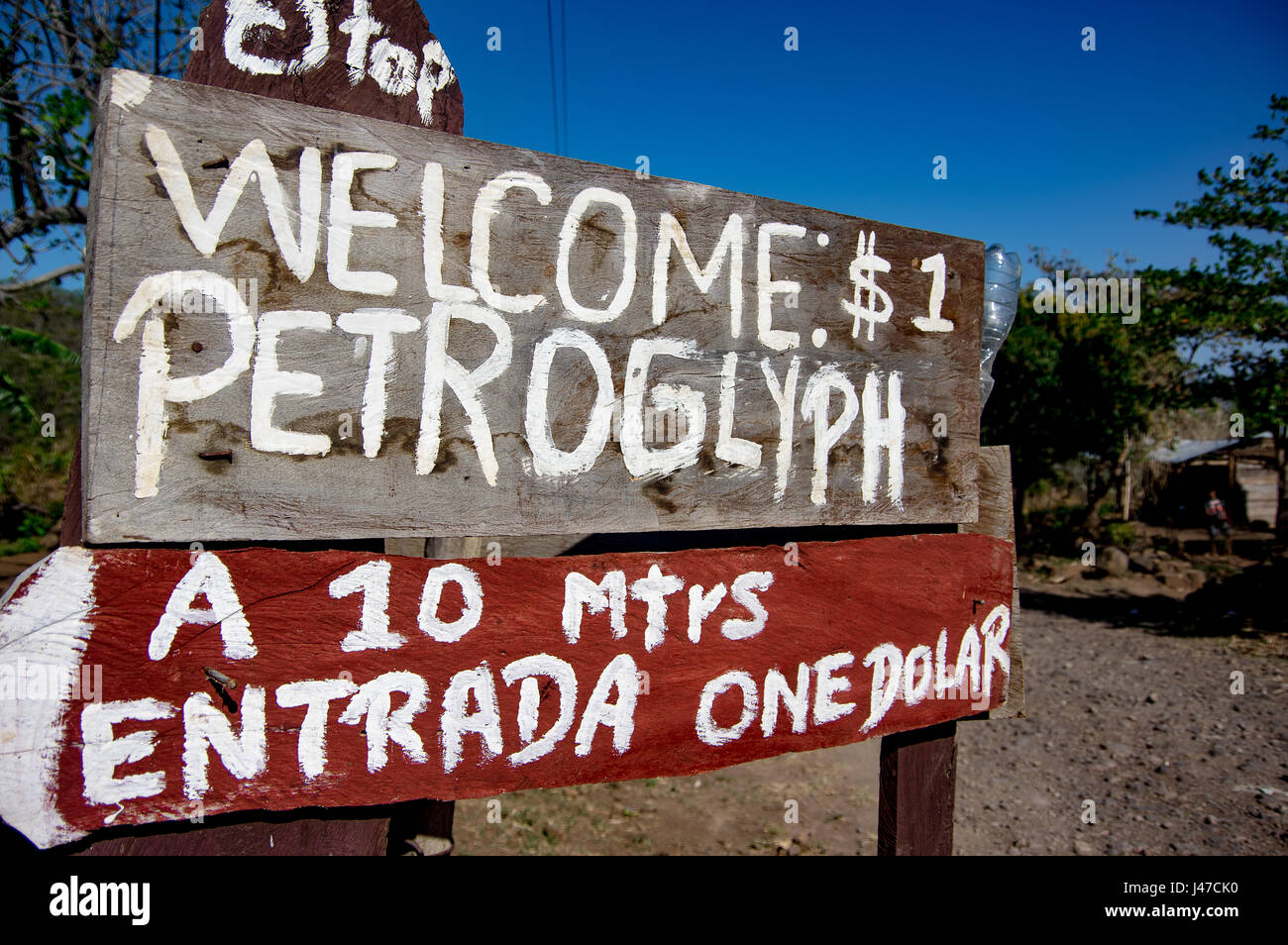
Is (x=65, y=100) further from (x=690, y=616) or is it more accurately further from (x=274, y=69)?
(x=690, y=616)

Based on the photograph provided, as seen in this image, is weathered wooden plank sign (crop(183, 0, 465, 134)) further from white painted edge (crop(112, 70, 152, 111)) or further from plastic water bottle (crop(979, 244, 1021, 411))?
plastic water bottle (crop(979, 244, 1021, 411))

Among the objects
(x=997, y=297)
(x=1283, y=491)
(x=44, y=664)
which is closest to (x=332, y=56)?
(x=44, y=664)

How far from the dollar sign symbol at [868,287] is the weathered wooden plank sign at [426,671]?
46 centimetres

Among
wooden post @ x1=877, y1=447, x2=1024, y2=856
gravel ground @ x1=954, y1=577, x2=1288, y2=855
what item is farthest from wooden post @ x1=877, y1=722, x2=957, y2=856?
gravel ground @ x1=954, y1=577, x2=1288, y2=855

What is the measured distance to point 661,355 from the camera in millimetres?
1326

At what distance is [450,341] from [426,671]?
513mm

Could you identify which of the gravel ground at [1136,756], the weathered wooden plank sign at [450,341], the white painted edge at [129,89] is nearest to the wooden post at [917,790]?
the weathered wooden plank sign at [450,341]

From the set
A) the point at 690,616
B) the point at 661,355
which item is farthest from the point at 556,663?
the point at 661,355

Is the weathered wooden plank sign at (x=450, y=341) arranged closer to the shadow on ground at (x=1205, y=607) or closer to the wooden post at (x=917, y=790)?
the wooden post at (x=917, y=790)

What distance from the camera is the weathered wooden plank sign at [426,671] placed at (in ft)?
3.19

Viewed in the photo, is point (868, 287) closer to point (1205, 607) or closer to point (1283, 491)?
point (1205, 607)

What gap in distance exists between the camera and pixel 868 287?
5.09 ft

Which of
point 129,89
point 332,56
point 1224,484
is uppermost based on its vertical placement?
point 332,56

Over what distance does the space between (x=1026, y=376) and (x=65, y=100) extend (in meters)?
17.3
